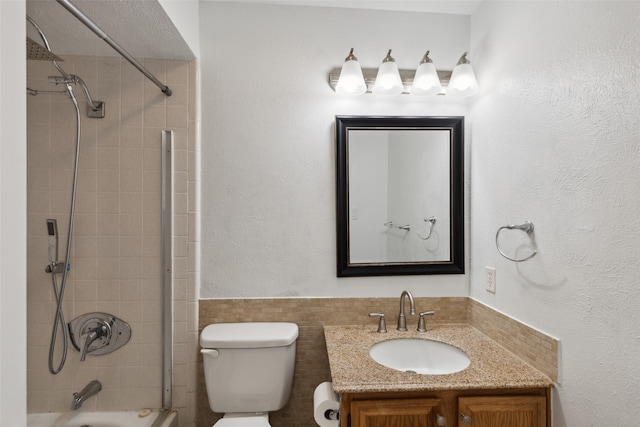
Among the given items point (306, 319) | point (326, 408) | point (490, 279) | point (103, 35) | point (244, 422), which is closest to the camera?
point (103, 35)

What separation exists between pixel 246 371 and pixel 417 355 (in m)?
0.74

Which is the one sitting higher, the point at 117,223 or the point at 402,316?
the point at 117,223

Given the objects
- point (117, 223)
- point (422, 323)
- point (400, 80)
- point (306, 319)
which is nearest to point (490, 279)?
point (422, 323)

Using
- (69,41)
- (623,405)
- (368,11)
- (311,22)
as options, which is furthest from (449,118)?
(69,41)

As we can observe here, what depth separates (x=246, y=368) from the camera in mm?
1497

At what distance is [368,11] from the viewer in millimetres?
1716

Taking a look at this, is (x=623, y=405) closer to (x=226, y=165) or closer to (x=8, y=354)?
(x=8, y=354)

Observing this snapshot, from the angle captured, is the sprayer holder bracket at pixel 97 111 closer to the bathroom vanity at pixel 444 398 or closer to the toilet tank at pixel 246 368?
the toilet tank at pixel 246 368

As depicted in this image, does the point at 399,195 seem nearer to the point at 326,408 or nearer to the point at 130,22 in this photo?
the point at 326,408

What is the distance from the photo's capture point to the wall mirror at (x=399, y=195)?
170cm

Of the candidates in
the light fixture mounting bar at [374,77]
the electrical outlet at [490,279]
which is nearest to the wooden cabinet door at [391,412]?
the electrical outlet at [490,279]

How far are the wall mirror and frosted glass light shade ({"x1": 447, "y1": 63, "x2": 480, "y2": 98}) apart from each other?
150mm

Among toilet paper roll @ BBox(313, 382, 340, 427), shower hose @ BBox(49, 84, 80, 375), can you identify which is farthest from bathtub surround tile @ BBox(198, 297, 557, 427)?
shower hose @ BBox(49, 84, 80, 375)

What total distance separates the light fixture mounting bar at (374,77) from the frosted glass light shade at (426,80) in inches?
2.2
